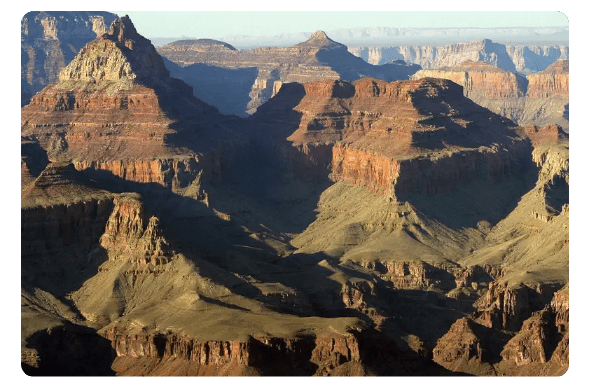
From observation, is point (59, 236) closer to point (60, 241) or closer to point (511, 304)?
point (60, 241)

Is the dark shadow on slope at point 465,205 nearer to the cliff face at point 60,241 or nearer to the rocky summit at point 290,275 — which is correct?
the rocky summit at point 290,275

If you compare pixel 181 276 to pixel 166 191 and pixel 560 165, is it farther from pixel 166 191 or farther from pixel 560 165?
pixel 560 165

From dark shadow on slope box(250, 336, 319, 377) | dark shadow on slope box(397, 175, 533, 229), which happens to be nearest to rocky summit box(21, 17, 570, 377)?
dark shadow on slope box(250, 336, 319, 377)

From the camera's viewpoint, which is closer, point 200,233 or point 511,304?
point 511,304

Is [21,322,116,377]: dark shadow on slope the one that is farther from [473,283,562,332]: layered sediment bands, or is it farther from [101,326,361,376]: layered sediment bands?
[473,283,562,332]: layered sediment bands

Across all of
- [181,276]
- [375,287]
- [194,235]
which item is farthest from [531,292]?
[194,235]

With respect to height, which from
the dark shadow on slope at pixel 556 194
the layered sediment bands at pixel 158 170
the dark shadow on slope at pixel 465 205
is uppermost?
the layered sediment bands at pixel 158 170

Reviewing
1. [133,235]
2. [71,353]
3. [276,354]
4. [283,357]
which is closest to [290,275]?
[133,235]

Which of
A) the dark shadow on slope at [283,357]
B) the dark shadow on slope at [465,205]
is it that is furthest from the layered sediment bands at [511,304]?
the dark shadow on slope at [465,205]
